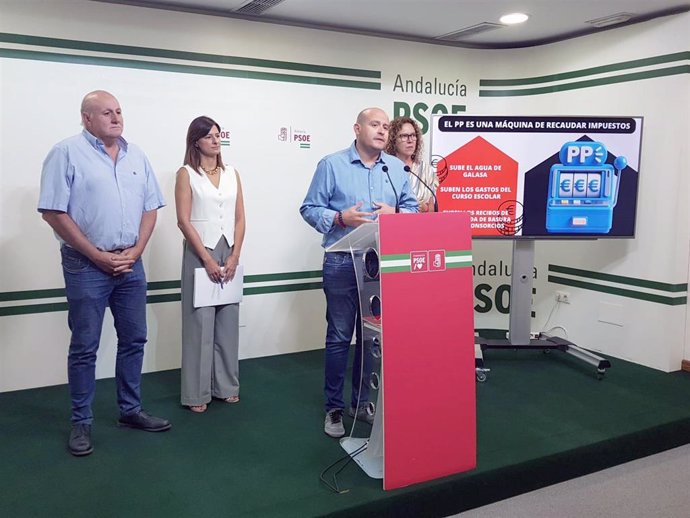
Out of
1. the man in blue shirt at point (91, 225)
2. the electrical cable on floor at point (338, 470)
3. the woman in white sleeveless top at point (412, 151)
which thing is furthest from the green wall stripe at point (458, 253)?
the man in blue shirt at point (91, 225)

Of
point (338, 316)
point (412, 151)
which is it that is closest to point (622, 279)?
point (412, 151)

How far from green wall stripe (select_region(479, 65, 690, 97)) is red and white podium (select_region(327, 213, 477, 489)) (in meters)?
2.52

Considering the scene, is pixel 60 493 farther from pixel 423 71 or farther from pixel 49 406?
pixel 423 71

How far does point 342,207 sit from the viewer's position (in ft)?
10.1

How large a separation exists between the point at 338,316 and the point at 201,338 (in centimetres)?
87

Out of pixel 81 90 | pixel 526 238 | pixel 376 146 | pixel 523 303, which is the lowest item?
pixel 523 303

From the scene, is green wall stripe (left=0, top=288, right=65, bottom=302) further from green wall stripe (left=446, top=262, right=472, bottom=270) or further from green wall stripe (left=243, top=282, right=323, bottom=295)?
green wall stripe (left=446, top=262, right=472, bottom=270)

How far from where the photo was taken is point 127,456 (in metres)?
2.88

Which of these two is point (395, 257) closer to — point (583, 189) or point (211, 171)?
point (211, 171)

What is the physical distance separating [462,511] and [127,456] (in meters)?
1.52

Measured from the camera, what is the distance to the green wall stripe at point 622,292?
4273 millimetres

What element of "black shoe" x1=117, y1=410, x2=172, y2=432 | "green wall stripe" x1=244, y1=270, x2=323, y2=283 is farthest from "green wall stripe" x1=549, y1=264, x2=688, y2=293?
"black shoe" x1=117, y1=410, x2=172, y2=432

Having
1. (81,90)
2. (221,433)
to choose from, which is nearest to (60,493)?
(221,433)

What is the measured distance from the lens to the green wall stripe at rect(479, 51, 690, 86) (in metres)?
4.19
